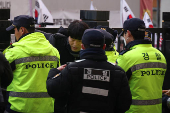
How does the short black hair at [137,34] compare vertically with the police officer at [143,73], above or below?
above

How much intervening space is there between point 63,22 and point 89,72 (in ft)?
38.2

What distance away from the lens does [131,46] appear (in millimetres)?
5016

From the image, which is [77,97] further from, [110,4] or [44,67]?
[110,4]

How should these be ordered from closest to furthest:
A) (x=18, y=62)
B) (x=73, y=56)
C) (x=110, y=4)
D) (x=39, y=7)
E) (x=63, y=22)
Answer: (x=18, y=62)
(x=73, y=56)
(x=39, y=7)
(x=63, y=22)
(x=110, y=4)

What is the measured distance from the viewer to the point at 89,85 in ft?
11.8

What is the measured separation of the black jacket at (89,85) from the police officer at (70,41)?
1.48 m

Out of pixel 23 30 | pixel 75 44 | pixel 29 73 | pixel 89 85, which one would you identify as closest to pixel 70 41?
pixel 75 44

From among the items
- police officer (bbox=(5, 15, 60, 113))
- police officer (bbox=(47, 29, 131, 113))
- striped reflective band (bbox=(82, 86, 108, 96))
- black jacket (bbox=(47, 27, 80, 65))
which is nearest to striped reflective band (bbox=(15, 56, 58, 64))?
police officer (bbox=(5, 15, 60, 113))

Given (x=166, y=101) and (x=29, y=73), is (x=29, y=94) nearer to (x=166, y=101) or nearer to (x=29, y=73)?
(x=29, y=73)

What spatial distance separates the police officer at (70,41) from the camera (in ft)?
16.9

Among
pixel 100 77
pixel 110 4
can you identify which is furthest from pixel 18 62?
pixel 110 4

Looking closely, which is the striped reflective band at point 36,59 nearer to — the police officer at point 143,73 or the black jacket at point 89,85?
the police officer at point 143,73

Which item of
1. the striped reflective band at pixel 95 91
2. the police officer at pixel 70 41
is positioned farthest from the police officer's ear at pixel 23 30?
the striped reflective band at pixel 95 91

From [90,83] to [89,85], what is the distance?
0.07 ft
